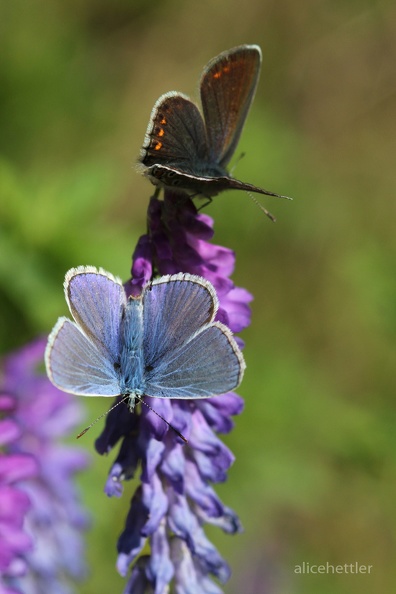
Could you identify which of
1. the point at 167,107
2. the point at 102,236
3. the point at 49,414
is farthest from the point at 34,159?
the point at 167,107

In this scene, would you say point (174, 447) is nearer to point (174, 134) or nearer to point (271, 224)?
point (174, 134)

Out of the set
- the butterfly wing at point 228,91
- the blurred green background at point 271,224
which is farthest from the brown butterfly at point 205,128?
the blurred green background at point 271,224

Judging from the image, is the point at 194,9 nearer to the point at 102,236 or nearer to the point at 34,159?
the point at 34,159

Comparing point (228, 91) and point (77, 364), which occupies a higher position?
point (228, 91)

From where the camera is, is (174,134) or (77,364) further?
(174,134)

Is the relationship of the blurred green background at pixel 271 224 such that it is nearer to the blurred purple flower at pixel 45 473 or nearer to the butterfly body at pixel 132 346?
the blurred purple flower at pixel 45 473

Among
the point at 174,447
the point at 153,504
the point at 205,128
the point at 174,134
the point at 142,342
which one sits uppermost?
the point at 205,128

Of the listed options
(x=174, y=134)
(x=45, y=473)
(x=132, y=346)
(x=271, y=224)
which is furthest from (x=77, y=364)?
(x=271, y=224)

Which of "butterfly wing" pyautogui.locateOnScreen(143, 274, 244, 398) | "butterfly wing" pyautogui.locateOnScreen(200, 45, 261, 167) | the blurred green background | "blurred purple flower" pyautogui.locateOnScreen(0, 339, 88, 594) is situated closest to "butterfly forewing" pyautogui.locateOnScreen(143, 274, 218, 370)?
"butterfly wing" pyautogui.locateOnScreen(143, 274, 244, 398)
